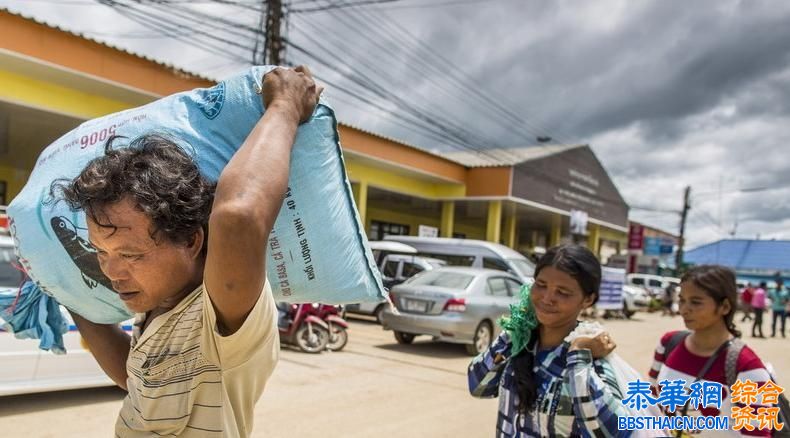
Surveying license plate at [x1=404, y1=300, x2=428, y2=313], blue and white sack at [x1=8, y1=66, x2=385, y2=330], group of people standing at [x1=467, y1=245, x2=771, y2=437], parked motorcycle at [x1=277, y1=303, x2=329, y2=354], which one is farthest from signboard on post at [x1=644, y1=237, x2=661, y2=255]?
blue and white sack at [x1=8, y1=66, x2=385, y2=330]

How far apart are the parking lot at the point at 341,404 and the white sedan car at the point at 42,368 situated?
0.21 m

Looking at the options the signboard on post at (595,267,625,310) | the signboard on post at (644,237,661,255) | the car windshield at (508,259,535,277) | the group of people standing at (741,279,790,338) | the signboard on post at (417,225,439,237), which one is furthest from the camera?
the signboard on post at (644,237,661,255)

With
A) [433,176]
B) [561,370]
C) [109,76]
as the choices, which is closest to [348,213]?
[561,370]

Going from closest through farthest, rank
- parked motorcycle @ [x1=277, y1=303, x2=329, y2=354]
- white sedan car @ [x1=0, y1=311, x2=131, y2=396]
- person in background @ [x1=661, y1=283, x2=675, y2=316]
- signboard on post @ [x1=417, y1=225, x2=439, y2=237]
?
white sedan car @ [x1=0, y1=311, x2=131, y2=396], parked motorcycle @ [x1=277, y1=303, x2=329, y2=354], signboard on post @ [x1=417, y1=225, x2=439, y2=237], person in background @ [x1=661, y1=283, x2=675, y2=316]

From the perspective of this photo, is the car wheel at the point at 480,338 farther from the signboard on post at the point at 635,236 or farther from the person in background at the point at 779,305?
the signboard on post at the point at 635,236

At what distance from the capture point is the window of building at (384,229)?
22.5m

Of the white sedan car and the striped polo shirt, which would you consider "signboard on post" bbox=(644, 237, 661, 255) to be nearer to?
the white sedan car

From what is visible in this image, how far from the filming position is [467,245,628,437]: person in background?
168cm

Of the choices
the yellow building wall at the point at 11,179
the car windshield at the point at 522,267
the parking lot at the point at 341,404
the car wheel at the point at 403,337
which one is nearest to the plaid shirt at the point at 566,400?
the parking lot at the point at 341,404

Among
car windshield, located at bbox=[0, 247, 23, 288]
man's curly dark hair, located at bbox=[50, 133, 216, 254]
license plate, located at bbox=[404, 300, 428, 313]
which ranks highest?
man's curly dark hair, located at bbox=[50, 133, 216, 254]

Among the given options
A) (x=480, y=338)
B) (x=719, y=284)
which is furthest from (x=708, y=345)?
(x=480, y=338)

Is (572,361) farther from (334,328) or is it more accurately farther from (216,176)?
(334,328)

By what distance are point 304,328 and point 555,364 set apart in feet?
21.1

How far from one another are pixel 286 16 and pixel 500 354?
26.9 feet
